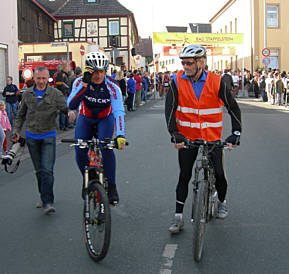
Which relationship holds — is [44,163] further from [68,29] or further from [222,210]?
[68,29]

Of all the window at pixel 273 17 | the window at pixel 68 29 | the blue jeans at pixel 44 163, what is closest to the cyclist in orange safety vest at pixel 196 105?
the blue jeans at pixel 44 163

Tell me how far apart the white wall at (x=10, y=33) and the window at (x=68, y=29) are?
3577 centimetres

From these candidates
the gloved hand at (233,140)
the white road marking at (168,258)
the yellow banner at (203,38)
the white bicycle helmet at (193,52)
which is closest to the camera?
the white road marking at (168,258)

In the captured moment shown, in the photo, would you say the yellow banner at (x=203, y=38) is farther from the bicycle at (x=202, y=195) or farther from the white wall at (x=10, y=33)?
the bicycle at (x=202, y=195)

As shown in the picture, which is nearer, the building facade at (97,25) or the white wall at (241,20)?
the white wall at (241,20)

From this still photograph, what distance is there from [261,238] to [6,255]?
7.83 ft

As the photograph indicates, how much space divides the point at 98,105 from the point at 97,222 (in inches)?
59.4

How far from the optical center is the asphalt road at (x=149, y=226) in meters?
4.22

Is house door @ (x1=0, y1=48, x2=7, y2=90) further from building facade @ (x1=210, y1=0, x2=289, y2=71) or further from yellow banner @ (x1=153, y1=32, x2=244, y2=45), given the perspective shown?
building facade @ (x1=210, y1=0, x2=289, y2=71)

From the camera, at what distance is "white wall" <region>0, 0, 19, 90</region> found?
1966 cm

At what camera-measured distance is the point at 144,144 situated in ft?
40.2

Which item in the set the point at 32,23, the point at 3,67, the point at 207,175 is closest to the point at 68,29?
the point at 32,23

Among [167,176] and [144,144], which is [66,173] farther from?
[144,144]

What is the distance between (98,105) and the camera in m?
5.41
